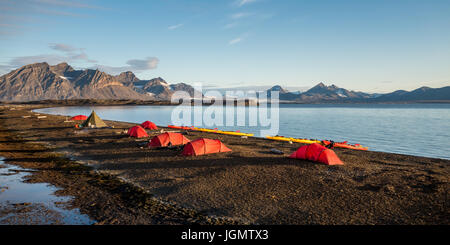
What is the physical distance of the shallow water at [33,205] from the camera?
9.93 m

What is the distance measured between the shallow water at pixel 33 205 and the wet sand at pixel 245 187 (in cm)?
67

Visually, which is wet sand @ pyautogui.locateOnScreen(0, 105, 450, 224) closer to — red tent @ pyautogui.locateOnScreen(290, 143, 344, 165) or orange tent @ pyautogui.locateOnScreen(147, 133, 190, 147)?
red tent @ pyautogui.locateOnScreen(290, 143, 344, 165)

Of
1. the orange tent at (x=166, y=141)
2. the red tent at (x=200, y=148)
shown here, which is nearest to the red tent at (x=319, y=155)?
the red tent at (x=200, y=148)

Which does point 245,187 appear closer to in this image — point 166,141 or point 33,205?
point 33,205

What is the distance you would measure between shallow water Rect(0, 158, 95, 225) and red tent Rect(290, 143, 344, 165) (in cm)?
1450

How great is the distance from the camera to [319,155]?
18594 mm

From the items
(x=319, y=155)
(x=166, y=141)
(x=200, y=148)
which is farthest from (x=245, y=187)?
(x=166, y=141)

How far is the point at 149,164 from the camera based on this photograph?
18.6 meters

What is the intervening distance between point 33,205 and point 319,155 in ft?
54.9

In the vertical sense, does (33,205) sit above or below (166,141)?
below

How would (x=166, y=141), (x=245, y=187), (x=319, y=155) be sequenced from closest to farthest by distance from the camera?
(x=245, y=187)
(x=319, y=155)
(x=166, y=141)

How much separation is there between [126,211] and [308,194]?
8207 millimetres

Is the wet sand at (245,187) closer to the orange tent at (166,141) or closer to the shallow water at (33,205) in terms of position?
the shallow water at (33,205)

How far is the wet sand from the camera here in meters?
10.3
